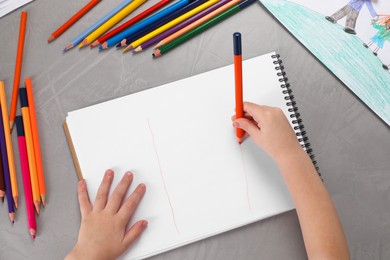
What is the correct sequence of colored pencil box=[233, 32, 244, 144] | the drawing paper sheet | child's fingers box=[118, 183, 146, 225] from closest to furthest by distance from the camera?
colored pencil box=[233, 32, 244, 144]
child's fingers box=[118, 183, 146, 225]
the drawing paper sheet

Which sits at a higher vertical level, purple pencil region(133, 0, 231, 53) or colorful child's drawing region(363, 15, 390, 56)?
purple pencil region(133, 0, 231, 53)

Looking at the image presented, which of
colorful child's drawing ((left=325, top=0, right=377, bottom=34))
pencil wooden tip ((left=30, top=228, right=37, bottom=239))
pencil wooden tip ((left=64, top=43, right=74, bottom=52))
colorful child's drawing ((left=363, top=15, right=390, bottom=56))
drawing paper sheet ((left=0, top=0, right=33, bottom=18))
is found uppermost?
drawing paper sheet ((left=0, top=0, right=33, bottom=18))

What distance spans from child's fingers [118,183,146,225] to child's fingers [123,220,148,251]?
15 millimetres

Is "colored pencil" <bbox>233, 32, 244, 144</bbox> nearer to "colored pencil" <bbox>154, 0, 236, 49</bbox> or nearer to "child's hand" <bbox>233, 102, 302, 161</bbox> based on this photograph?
"child's hand" <bbox>233, 102, 302, 161</bbox>

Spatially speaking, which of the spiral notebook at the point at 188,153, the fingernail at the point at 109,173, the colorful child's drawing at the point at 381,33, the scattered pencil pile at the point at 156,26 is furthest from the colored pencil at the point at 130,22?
the colorful child's drawing at the point at 381,33

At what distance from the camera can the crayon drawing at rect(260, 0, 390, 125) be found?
2.19ft

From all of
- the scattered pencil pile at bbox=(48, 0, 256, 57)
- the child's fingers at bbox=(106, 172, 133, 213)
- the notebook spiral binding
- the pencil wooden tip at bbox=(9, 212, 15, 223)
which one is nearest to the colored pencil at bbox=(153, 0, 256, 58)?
the scattered pencil pile at bbox=(48, 0, 256, 57)

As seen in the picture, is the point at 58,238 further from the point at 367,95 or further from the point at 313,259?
the point at 367,95

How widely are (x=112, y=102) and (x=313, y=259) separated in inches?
14.3

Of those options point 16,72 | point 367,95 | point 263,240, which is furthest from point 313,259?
point 16,72

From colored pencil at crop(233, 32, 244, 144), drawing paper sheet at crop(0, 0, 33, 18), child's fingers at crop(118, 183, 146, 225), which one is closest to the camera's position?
colored pencil at crop(233, 32, 244, 144)

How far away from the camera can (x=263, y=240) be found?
0.60 m

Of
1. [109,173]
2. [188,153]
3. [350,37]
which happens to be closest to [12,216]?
[109,173]

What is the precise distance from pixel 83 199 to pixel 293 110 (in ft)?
1.10
